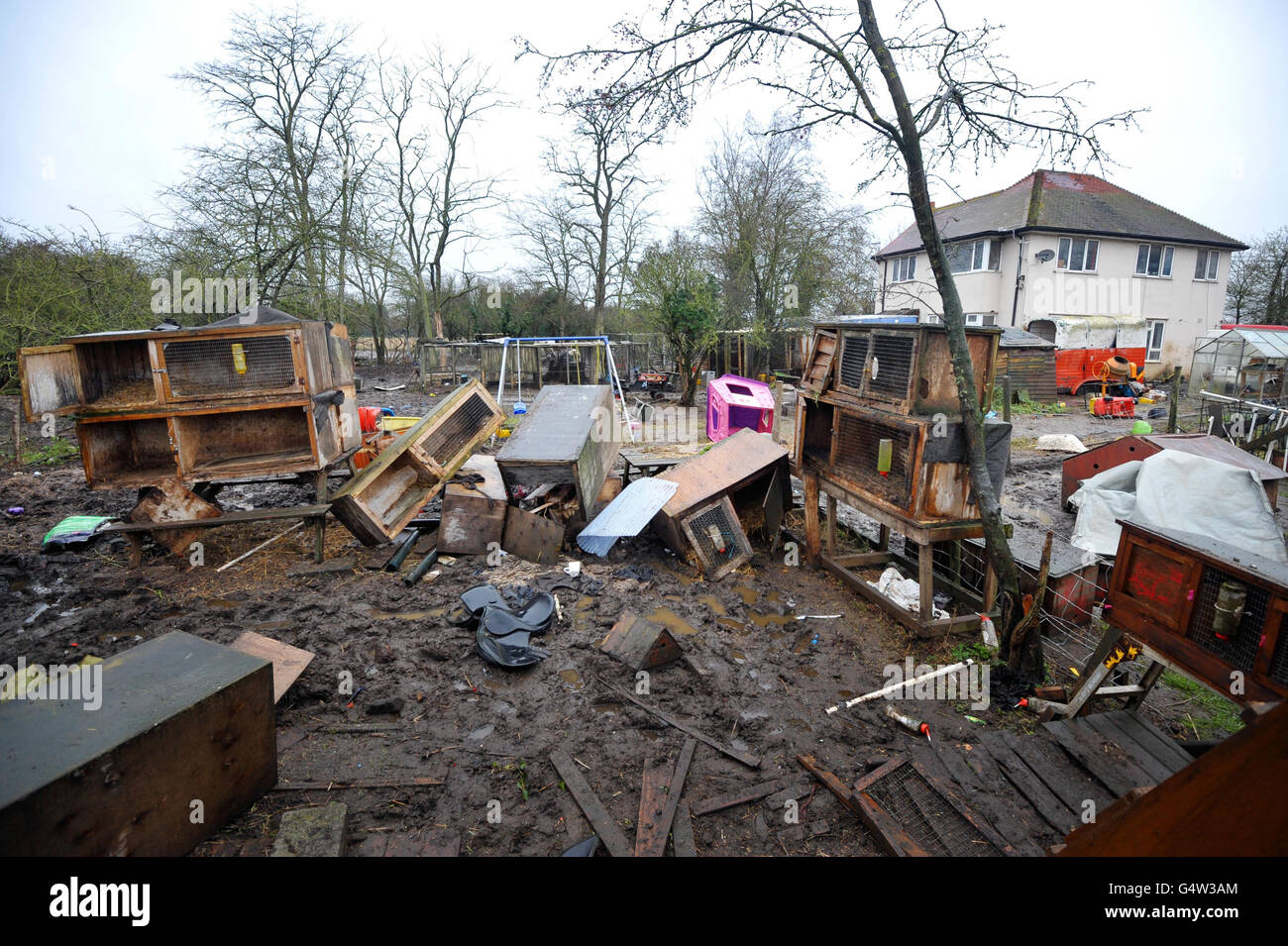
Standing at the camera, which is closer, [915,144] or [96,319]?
[915,144]

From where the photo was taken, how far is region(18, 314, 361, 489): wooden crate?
233 inches

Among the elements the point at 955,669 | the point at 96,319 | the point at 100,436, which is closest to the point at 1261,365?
the point at 955,669

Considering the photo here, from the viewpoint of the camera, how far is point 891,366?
5.64 metres

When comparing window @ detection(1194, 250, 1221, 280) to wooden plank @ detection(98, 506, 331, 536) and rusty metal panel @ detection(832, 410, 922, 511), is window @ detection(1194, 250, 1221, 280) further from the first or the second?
wooden plank @ detection(98, 506, 331, 536)

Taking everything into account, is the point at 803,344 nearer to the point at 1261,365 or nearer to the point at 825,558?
the point at 1261,365

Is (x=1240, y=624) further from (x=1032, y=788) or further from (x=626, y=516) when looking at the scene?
(x=626, y=516)

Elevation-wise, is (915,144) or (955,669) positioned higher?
(915,144)

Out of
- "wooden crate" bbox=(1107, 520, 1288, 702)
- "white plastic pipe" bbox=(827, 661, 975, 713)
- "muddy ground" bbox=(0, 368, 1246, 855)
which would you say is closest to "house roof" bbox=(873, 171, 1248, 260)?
"muddy ground" bbox=(0, 368, 1246, 855)

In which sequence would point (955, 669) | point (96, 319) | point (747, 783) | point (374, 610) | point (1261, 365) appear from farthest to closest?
1. point (1261, 365)
2. point (96, 319)
3. point (374, 610)
4. point (955, 669)
5. point (747, 783)

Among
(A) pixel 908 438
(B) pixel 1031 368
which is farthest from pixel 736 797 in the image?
(B) pixel 1031 368

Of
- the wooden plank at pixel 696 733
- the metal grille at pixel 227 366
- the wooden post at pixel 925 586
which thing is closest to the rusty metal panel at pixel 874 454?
the wooden post at pixel 925 586

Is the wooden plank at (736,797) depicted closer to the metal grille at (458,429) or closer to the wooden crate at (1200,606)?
the wooden crate at (1200,606)

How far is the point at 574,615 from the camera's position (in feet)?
18.9

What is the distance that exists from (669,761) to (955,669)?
2.67 m
